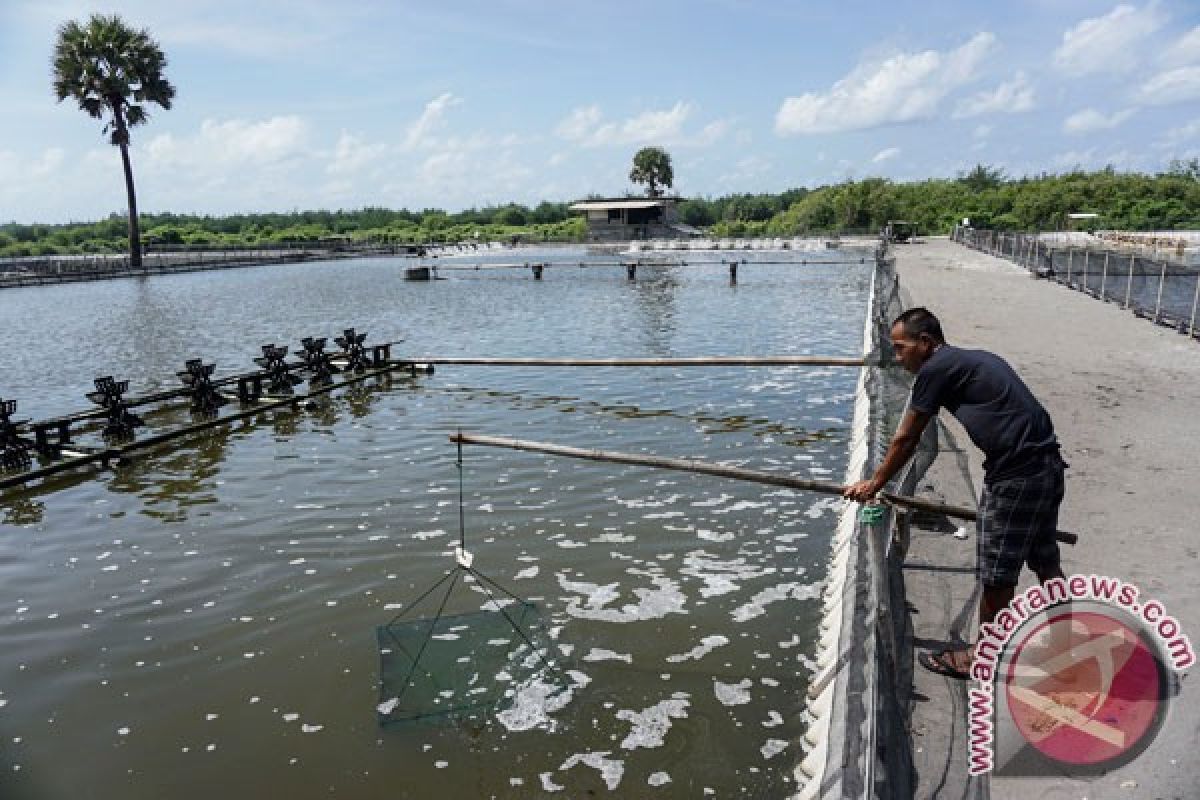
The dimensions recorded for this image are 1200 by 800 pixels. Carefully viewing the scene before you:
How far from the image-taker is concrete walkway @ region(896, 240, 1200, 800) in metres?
3.88

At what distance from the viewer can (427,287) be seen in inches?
1918

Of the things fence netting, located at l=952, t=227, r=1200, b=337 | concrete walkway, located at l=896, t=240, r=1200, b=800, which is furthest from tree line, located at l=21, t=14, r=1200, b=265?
concrete walkway, located at l=896, t=240, r=1200, b=800

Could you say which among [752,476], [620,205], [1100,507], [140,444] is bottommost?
[140,444]

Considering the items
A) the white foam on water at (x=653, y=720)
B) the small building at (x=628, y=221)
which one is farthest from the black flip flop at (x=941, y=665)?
the small building at (x=628, y=221)

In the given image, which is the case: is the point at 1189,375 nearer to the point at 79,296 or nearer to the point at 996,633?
the point at 996,633

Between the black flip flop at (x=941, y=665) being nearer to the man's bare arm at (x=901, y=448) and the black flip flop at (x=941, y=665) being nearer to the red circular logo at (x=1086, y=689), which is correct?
the red circular logo at (x=1086, y=689)

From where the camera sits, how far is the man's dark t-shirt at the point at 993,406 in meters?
4.21

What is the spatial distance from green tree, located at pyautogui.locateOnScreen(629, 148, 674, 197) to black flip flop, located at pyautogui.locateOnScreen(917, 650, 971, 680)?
374ft

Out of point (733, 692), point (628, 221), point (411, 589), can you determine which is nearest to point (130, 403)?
point (411, 589)

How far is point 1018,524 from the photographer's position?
14.1 feet

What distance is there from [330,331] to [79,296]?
80.8 ft

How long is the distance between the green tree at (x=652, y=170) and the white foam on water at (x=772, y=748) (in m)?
114

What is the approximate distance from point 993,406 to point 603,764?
3301 mm

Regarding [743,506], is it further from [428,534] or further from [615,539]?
[428,534]
